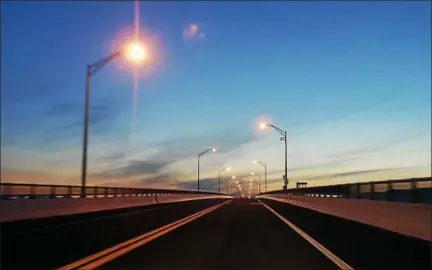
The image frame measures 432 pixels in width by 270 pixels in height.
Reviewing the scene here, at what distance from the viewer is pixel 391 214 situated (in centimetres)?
2180

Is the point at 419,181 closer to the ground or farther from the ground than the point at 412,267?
farther from the ground

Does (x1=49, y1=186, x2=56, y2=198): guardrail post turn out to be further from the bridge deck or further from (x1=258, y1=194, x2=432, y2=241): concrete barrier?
(x1=258, y1=194, x2=432, y2=241): concrete barrier

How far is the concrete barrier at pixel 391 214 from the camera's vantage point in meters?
18.0

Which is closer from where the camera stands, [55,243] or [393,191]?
[55,243]

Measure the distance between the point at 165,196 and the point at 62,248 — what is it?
57074 mm

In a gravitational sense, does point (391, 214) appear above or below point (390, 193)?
below

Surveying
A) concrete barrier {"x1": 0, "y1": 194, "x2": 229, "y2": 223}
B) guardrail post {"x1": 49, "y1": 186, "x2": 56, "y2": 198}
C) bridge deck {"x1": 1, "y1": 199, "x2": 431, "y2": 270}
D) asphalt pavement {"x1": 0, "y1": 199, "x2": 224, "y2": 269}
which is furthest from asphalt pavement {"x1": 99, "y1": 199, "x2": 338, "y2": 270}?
guardrail post {"x1": 49, "y1": 186, "x2": 56, "y2": 198}

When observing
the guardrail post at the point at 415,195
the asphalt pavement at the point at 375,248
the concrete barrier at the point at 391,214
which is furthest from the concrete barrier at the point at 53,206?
the guardrail post at the point at 415,195

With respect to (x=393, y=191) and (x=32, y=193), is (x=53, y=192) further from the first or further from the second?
(x=393, y=191)

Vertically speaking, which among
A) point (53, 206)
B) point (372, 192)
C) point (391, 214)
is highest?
point (372, 192)

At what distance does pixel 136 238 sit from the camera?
18641 millimetres

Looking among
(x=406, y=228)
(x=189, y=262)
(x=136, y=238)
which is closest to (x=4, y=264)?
(x=189, y=262)

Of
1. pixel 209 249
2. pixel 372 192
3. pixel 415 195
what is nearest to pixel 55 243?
pixel 209 249

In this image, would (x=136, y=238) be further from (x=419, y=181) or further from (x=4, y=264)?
(x=419, y=181)
